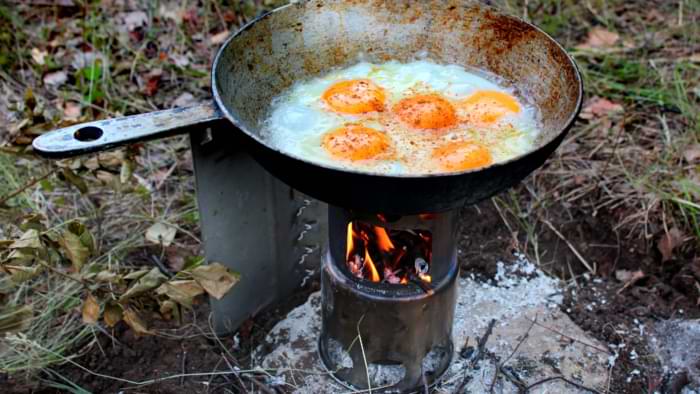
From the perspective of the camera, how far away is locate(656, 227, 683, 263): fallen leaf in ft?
10.7

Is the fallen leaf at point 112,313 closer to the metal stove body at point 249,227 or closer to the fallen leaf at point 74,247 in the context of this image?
the fallen leaf at point 74,247

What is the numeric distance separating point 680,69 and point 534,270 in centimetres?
177

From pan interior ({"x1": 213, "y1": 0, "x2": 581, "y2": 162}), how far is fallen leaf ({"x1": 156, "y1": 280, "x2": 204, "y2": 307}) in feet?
2.05

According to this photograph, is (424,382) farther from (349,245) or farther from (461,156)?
(461,156)

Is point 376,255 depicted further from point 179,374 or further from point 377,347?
point 179,374

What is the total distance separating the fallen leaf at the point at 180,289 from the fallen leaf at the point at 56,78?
7.60 feet

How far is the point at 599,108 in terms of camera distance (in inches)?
159

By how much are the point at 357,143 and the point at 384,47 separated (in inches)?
24.5

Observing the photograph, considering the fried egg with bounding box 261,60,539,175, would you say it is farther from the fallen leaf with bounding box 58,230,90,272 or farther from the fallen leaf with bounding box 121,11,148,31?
the fallen leaf with bounding box 121,11,148,31

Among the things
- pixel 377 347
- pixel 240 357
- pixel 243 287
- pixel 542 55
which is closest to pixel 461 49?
pixel 542 55

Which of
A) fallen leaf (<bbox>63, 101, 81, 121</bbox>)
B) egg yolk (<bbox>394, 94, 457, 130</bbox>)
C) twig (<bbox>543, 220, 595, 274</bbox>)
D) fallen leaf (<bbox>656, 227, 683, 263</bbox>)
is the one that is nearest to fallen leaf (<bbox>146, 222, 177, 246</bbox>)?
egg yolk (<bbox>394, 94, 457, 130</bbox>)

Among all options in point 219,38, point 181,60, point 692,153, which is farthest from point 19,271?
point 692,153

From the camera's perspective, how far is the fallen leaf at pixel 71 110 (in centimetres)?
395

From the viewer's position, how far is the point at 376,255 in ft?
8.29
